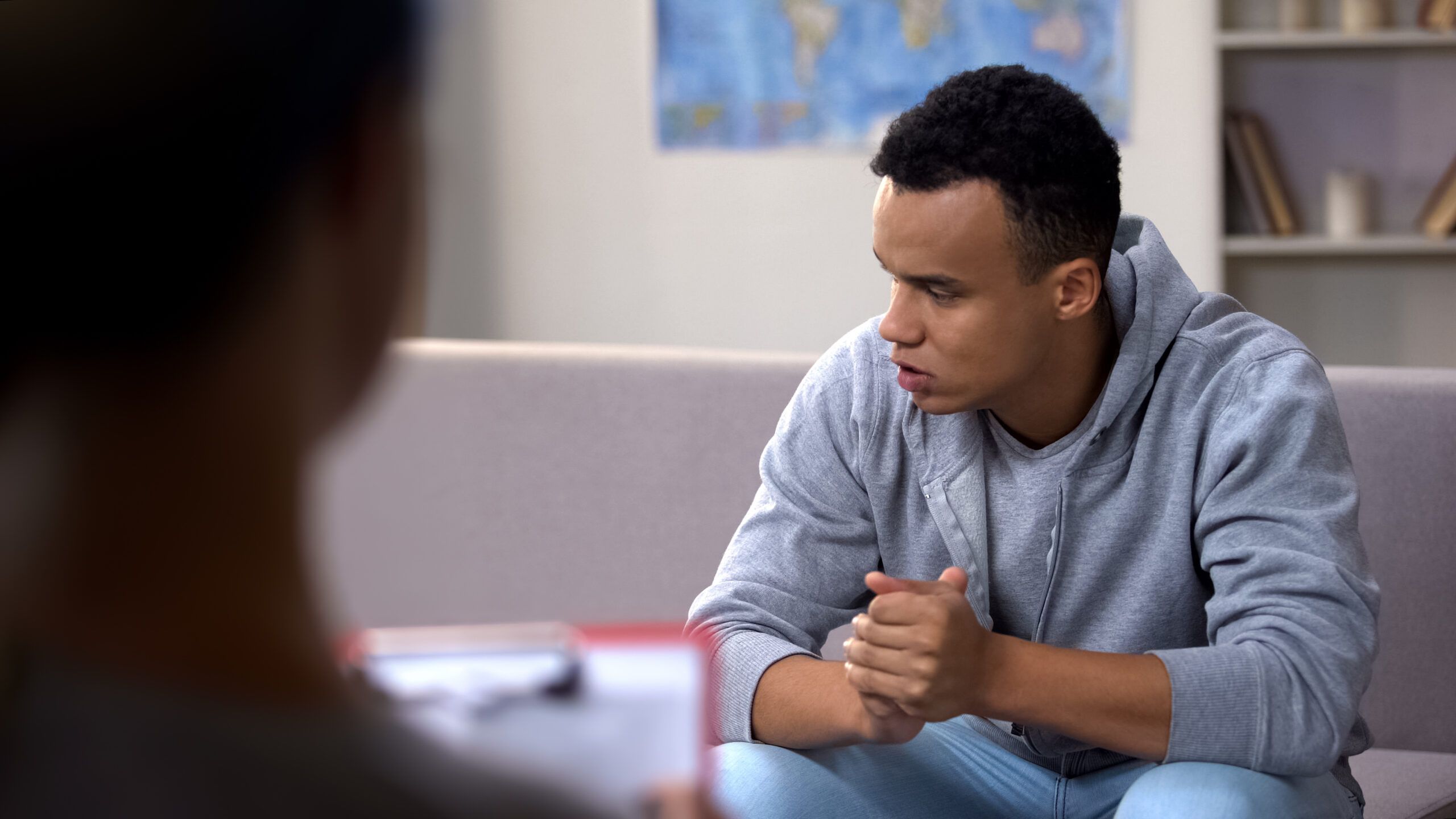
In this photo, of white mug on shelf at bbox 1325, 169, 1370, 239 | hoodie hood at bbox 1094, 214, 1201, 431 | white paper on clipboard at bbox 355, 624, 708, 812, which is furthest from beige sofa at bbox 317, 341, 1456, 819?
white mug on shelf at bbox 1325, 169, 1370, 239

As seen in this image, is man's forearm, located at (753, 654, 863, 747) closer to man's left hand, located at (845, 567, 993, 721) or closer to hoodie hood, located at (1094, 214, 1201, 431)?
man's left hand, located at (845, 567, 993, 721)

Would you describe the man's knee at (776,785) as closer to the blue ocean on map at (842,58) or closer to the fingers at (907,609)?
the fingers at (907,609)

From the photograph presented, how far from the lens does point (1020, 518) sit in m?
1.30

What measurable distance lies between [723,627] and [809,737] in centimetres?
14

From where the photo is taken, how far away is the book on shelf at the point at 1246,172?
2848 mm

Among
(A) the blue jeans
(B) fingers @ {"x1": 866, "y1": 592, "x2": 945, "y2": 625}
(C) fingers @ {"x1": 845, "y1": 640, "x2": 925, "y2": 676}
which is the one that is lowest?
(A) the blue jeans

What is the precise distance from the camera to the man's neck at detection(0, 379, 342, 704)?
0.66 ft

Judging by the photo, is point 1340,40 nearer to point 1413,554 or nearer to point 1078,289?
point 1413,554

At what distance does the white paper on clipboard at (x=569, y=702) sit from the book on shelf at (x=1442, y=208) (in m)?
3.01

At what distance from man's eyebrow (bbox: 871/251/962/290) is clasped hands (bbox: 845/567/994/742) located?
0.98 feet

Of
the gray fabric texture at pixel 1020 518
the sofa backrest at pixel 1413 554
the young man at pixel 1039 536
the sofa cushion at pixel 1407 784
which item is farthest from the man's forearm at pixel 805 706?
the sofa backrest at pixel 1413 554

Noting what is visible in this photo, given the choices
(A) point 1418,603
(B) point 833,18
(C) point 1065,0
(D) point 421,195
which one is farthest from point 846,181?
(D) point 421,195

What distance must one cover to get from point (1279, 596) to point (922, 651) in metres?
0.31

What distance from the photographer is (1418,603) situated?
157 centimetres
